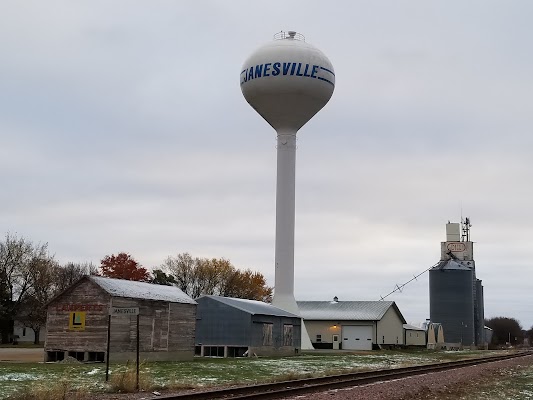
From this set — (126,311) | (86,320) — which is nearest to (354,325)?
(86,320)

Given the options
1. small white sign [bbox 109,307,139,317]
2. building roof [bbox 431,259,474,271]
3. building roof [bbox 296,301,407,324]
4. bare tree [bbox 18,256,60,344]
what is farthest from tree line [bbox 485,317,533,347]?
small white sign [bbox 109,307,139,317]

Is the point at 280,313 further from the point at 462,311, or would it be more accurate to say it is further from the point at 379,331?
the point at 462,311

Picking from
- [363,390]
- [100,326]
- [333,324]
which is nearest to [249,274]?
[333,324]

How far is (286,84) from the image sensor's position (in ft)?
173

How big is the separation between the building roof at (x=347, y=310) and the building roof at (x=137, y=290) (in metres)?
36.7

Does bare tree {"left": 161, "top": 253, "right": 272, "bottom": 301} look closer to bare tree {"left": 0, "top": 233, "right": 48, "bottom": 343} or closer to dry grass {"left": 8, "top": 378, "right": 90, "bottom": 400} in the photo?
bare tree {"left": 0, "top": 233, "right": 48, "bottom": 343}

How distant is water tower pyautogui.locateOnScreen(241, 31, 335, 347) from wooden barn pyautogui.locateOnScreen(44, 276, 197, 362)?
68.4ft

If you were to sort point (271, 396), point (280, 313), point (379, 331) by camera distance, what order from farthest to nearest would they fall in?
point (379, 331), point (280, 313), point (271, 396)

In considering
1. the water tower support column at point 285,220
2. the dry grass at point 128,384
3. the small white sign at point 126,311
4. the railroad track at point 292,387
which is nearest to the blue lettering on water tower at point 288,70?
the water tower support column at point 285,220

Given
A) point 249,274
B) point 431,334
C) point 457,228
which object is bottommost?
point 431,334

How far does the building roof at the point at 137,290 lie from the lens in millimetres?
34094

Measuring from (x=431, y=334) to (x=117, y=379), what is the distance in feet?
234

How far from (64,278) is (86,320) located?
174 ft

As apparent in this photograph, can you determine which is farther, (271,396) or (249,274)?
(249,274)
